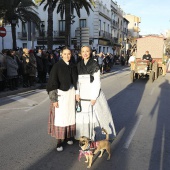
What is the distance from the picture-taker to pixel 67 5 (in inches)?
742

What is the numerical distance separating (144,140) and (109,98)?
14.4 ft

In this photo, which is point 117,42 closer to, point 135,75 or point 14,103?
point 135,75

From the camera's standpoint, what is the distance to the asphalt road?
12.9 feet

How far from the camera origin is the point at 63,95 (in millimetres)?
4066

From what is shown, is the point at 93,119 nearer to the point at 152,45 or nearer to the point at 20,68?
the point at 20,68

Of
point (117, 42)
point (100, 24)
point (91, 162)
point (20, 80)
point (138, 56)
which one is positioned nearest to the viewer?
point (91, 162)

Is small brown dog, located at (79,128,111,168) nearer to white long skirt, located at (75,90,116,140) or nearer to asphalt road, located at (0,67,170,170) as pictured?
asphalt road, located at (0,67,170,170)

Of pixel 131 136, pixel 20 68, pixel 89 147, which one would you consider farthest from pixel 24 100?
pixel 89 147

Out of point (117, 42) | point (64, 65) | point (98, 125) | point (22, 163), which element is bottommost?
point (22, 163)

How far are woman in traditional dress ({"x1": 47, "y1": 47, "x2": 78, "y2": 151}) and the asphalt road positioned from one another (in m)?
0.50

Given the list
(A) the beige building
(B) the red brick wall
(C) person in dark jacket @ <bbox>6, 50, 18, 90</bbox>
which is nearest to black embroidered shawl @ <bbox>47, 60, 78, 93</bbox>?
(C) person in dark jacket @ <bbox>6, 50, 18, 90</bbox>

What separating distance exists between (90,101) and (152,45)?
1532 cm

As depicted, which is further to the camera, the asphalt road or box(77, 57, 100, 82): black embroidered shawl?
box(77, 57, 100, 82): black embroidered shawl

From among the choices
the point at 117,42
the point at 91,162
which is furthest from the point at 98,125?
the point at 117,42
